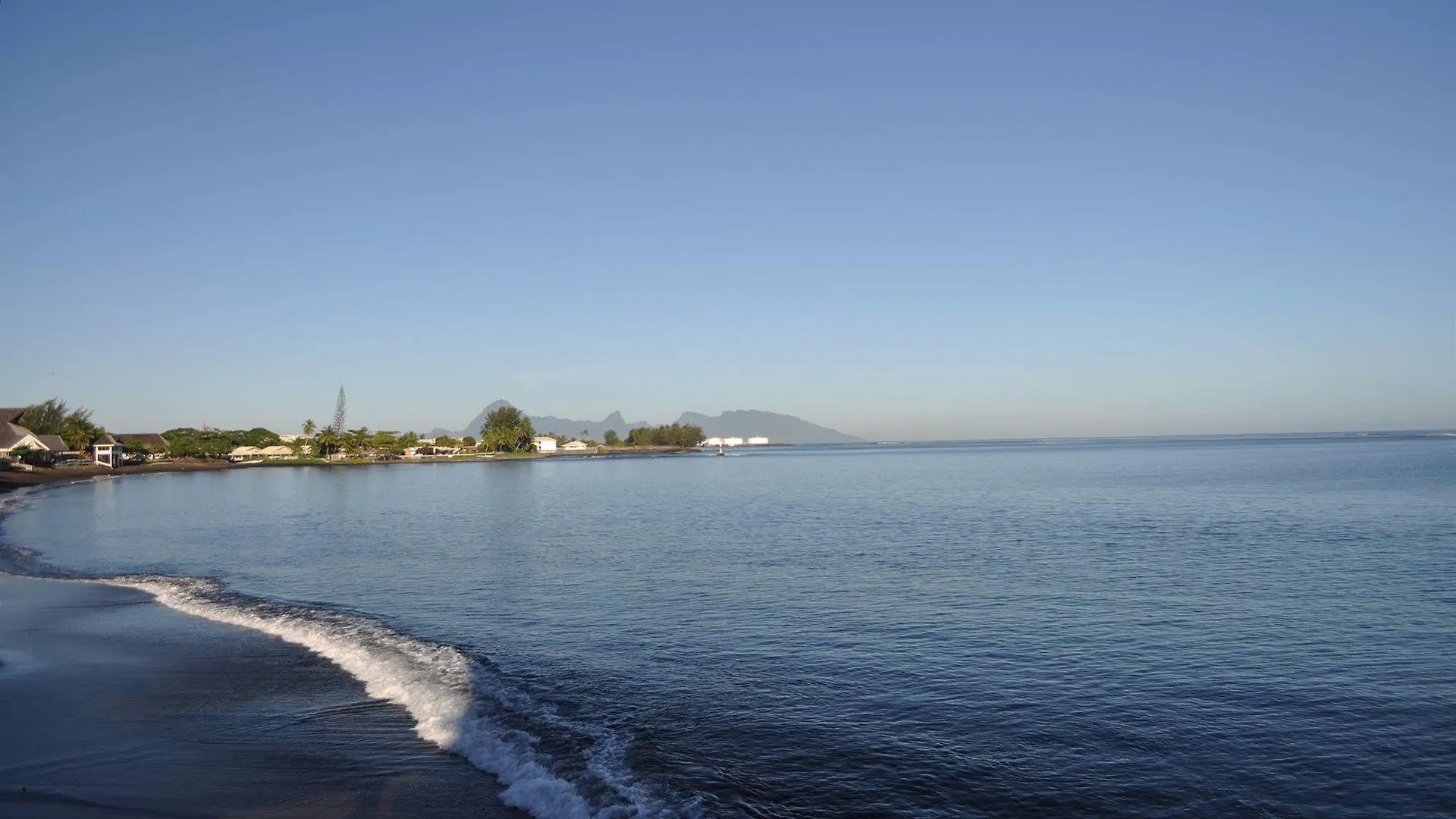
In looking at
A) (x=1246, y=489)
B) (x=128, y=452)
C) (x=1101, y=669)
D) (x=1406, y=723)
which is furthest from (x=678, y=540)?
(x=128, y=452)

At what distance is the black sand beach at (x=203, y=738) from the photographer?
9.17m

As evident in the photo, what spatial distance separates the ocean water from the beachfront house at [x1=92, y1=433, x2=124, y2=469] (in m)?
102

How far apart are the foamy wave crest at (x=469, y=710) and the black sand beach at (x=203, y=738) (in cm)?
33

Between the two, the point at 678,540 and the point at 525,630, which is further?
the point at 678,540

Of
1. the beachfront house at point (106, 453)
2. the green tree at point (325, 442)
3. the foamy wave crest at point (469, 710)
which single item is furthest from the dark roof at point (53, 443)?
the foamy wave crest at point (469, 710)

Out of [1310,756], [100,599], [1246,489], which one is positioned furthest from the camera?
[1246,489]

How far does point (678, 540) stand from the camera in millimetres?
33688

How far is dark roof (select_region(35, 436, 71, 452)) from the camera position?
11094 centimetres

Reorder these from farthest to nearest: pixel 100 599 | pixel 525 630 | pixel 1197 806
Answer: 1. pixel 100 599
2. pixel 525 630
3. pixel 1197 806

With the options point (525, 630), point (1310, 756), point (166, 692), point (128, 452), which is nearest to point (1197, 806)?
point (1310, 756)

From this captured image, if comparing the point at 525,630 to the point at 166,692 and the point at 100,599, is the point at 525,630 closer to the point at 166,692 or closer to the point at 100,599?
the point at 166,692

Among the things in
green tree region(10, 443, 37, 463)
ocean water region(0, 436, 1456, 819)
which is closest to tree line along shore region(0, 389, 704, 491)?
green tree region(10, 443, 37, 463)

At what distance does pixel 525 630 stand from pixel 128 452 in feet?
519

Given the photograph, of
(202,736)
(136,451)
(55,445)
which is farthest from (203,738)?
(136,451)
